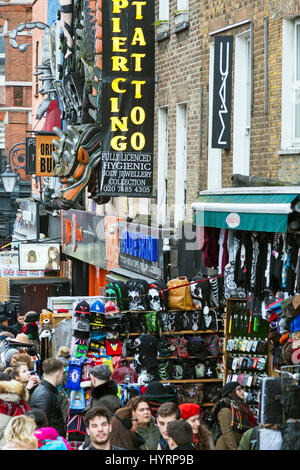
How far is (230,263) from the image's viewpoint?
12.9 m

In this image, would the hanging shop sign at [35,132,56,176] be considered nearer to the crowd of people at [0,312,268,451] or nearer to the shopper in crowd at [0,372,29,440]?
the crowd of people at [0,312,268,451]

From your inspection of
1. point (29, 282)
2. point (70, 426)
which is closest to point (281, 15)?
point (70, 426)

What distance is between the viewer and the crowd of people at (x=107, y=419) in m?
8.19

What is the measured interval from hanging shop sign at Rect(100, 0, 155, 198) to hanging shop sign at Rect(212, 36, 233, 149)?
7.44 ft

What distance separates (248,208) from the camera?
433 inches

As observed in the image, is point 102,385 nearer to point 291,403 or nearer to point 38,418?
point 38,418

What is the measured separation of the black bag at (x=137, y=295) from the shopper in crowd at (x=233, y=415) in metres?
2.72

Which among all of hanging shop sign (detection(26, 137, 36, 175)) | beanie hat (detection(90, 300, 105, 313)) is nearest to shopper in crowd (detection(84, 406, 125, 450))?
beanie hat (detection(90, 300, 105, 313))

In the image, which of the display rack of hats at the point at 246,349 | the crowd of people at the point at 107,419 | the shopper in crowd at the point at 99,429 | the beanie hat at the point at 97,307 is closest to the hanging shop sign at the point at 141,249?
the beanie hat at the point at 97,307

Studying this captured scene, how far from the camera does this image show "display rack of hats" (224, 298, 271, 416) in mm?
13539

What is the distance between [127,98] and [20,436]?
36.9ft

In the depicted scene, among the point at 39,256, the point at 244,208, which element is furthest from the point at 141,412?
the point at 39,256
